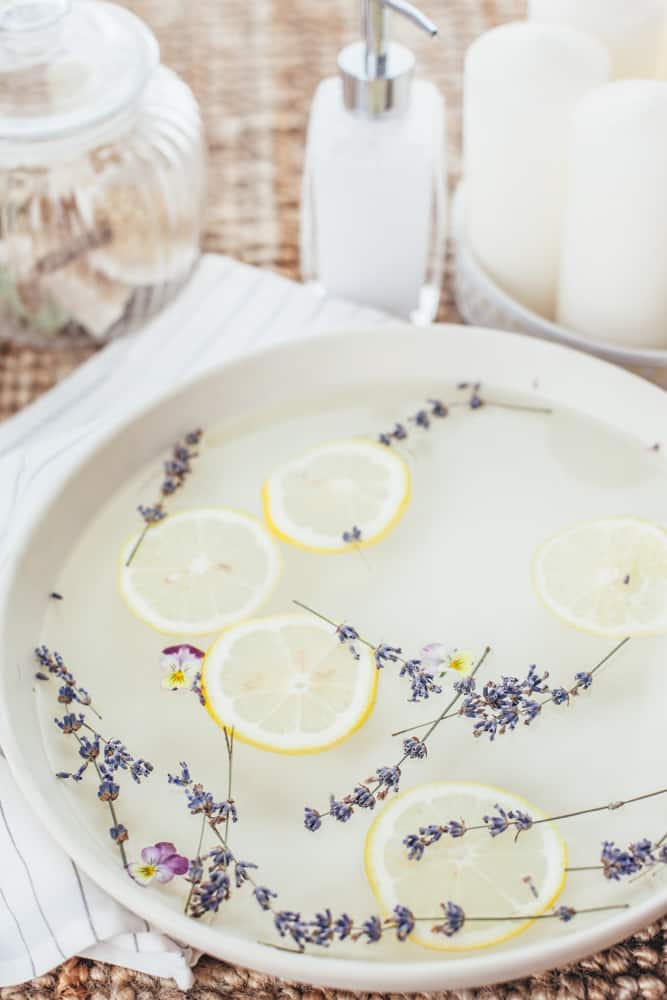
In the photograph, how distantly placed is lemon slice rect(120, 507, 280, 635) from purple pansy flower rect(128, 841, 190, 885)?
0.14m

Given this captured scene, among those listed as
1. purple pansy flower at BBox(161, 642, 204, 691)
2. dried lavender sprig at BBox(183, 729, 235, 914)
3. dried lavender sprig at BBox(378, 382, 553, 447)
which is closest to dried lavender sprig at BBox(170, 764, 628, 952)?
dried lavender sprig at BBox(183, 729, 235, 914)

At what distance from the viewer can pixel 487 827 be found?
60cm

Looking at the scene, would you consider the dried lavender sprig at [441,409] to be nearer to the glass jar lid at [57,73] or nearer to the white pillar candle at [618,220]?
the white pillar candle at [618,220]

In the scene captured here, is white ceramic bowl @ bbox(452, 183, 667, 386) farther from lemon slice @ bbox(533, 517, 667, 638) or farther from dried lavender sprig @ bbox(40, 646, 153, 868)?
dried lavender sprig @ bbox(40, 646, 153, 868)

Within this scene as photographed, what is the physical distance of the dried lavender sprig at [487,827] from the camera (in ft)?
1.95

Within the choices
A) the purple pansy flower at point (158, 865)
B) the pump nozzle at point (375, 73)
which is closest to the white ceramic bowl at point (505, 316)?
the pump nozzle at point (375, 73)

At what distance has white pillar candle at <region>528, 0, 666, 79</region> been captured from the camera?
0.86 metres

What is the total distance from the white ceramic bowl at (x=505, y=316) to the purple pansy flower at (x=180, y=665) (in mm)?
368

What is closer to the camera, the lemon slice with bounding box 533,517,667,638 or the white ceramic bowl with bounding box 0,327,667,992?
the white ceramic bowl with bounding box 0,327,667,992

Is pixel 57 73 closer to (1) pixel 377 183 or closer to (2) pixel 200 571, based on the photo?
(1) pixel 377 183

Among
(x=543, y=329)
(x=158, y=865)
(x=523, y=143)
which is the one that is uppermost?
(x=523, y=143)

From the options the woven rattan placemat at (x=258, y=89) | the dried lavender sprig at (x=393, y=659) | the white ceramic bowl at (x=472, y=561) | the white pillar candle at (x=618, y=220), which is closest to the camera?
the white ceramic bowl at (x=472, y=561)

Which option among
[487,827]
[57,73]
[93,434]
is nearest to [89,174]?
[57,73]

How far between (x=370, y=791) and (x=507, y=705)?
0.30ft
